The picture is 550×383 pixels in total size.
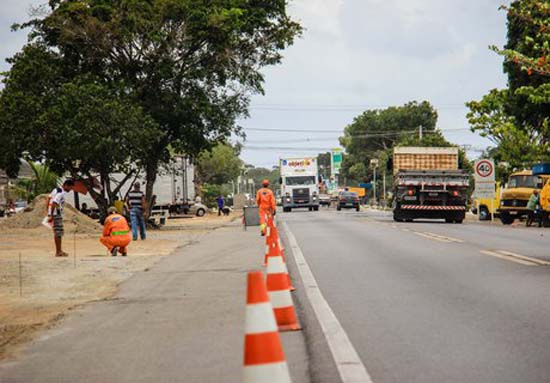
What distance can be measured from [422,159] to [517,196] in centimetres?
487

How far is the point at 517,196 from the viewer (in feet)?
119

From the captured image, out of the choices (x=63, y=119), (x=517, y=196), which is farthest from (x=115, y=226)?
(x=517, y=196)

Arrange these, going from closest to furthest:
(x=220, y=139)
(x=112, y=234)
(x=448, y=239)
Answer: (x=112, y=234) < (x=448, y=239) < (x=220, y=139)

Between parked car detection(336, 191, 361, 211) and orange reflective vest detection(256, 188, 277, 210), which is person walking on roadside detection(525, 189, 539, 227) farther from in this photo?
parked car detection(336, 191, 361, 211)

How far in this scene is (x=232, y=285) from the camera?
12844mm

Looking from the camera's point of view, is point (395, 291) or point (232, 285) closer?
point (395, 291)

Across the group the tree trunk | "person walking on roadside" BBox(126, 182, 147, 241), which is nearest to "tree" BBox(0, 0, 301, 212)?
the tree trunk

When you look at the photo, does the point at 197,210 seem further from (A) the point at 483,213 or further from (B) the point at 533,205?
(B) the point at 533,205

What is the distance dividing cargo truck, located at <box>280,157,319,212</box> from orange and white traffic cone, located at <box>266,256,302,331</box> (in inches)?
2165

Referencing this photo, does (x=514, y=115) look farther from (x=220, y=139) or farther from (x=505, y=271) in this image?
(x=505, y=271)

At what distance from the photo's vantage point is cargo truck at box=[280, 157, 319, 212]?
209 ft

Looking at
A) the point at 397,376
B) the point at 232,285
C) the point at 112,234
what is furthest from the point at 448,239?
the point at 397,376

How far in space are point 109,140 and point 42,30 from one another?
7040mm

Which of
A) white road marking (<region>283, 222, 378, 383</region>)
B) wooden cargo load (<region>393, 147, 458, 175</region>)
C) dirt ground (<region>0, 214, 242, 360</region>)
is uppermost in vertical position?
wooden cargo load (<region>393, 147, 458, 175</region>)
